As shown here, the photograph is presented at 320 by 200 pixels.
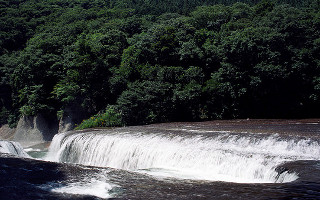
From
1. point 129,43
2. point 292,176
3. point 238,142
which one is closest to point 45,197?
point 292,176

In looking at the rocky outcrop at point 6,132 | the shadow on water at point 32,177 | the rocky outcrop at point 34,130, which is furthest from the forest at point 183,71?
the shadow on water at point 32,177

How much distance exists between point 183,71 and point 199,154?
13.6 m

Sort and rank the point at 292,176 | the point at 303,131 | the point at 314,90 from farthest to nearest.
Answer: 1. the point at 314,90
2. the point at 303,131
3. the point at 292,176

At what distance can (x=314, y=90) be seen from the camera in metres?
24.2

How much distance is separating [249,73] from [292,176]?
1563 cm

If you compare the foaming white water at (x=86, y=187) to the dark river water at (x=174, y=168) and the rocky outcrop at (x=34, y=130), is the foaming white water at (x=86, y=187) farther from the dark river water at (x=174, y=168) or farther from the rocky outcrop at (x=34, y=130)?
the rocky outcrop at (x=34, y=130)

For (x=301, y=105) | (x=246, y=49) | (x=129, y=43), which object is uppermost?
(x=129, y=43)

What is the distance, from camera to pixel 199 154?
13570 mm

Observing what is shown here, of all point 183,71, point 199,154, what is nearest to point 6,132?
point 183,71

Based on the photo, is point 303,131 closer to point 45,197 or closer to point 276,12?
point 45,197

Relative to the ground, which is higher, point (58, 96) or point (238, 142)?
point (58, 96)

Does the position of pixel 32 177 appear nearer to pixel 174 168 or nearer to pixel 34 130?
pixel 174 168

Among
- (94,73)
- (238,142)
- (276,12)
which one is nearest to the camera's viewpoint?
(238,142)

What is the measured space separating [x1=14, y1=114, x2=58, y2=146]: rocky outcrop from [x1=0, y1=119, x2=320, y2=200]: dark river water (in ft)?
Result: 43.4
